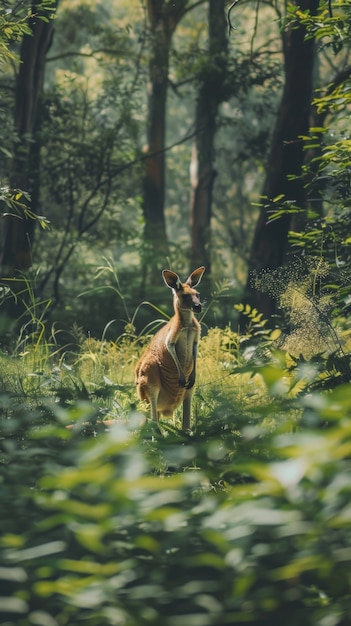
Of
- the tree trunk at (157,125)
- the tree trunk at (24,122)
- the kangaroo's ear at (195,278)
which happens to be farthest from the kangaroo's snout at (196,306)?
the tree trunk at (157,125)

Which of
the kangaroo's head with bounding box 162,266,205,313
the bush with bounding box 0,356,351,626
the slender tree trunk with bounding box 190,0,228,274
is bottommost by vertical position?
the bush with bounding box 0,356,351,626

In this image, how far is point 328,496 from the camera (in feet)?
7.91

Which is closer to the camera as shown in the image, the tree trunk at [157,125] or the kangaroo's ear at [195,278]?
the kangaroo's ear at [195,278]

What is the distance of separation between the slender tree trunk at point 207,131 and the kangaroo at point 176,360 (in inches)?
429

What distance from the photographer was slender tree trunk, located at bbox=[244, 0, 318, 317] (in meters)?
13.9

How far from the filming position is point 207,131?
20.7 m

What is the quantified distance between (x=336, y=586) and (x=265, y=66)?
1731cm

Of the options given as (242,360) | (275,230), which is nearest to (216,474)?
(242,360)

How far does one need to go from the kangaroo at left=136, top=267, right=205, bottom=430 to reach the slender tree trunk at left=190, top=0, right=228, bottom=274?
1091 cm

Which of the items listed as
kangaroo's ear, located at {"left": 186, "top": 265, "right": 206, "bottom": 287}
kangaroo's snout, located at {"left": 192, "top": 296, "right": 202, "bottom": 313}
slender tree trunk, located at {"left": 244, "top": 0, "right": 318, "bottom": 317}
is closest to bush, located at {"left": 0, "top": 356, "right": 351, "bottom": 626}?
kangaroo's snout, located at {"left": 192, "top": 296, "right": 202, "bottom": 313}

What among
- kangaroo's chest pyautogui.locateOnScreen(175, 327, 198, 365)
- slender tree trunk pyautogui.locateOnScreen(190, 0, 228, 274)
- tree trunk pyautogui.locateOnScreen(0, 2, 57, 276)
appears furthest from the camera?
slender tree trunk pyautogui.locateOnScreen(190, 0, 228, 274)

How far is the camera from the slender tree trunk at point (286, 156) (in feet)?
45.5

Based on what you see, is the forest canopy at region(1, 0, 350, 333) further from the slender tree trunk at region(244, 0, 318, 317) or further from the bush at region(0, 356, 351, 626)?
the bush at region(0, 356, 351, 626)

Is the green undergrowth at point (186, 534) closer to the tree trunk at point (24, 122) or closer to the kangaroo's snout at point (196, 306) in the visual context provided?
the kangaroo's snout at point (196, 306)
